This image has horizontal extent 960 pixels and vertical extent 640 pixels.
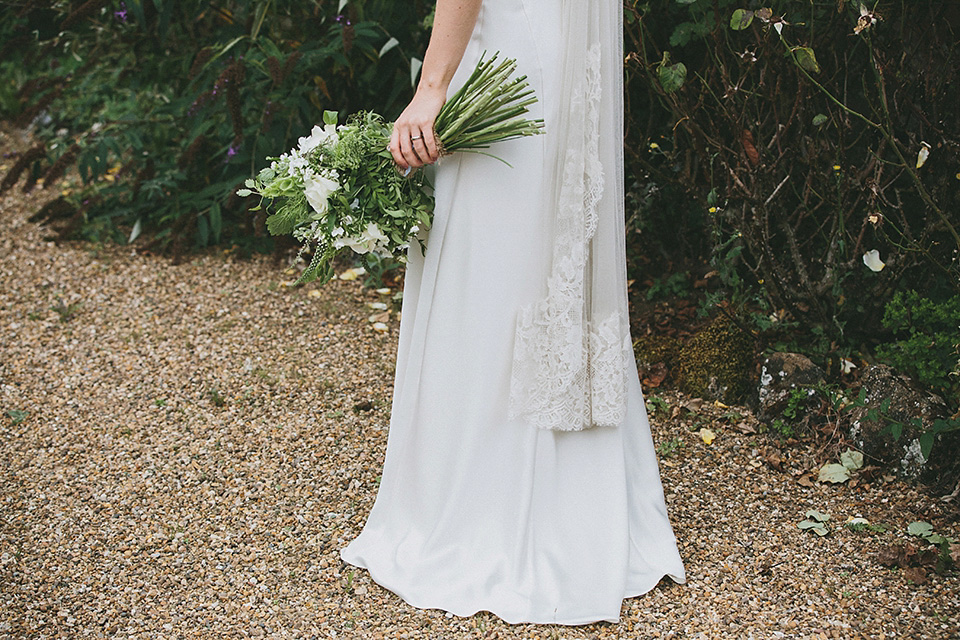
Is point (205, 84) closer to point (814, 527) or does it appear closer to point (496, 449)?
point (496, 449)

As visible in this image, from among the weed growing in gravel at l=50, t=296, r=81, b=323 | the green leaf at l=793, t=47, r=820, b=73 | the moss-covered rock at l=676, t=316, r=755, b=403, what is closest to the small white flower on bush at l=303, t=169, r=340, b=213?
the green leaf at l=793, t=47, r=820, b=73

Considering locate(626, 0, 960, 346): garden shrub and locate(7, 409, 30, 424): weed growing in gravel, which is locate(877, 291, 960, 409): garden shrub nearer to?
locate(626, 0, 960, 346): garden shrub

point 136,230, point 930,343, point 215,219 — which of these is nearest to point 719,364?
point 930,343

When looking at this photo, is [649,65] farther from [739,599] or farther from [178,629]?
[178,629]

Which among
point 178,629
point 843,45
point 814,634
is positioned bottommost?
point 178,629

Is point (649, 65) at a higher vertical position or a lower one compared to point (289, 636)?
higher

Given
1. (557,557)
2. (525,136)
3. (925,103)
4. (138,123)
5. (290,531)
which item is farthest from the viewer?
(138,123)

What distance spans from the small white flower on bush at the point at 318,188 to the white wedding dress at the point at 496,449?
0.28 m

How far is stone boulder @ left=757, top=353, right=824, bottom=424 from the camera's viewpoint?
10.0 ft

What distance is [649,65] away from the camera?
3.09m

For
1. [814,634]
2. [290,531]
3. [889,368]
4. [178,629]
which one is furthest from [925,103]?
[178,629]

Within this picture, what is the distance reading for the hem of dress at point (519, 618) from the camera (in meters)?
2.17

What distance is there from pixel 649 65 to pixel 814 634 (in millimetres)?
1920

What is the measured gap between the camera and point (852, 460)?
2852 mm
